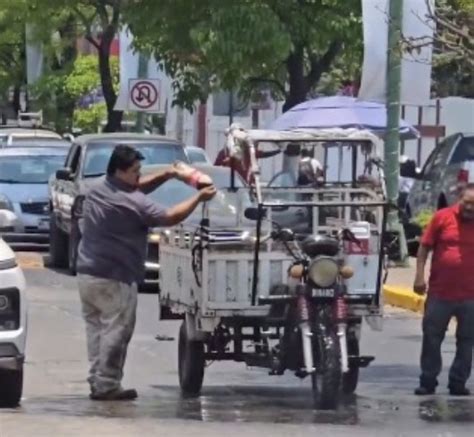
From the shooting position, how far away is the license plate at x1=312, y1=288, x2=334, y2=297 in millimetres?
12094

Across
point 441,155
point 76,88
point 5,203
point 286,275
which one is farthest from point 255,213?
point 76,88

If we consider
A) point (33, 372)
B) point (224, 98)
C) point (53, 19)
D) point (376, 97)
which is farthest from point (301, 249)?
point (53, 19)

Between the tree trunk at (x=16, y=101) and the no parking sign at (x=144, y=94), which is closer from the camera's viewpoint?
the no parking sign at (x=144, y=94)

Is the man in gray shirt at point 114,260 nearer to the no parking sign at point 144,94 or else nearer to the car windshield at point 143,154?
the car windshield at point 143,154

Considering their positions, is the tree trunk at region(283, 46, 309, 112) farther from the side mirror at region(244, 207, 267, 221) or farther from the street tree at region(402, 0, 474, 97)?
the side mirror at region(244, 207, 267, 221)

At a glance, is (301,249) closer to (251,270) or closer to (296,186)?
(251,270)

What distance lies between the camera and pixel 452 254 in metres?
13.3

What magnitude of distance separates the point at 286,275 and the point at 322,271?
0.40 metres

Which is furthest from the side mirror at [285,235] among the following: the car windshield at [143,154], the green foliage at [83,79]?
the green foliage at [83,79]

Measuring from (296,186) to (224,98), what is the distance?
24133 millimetres

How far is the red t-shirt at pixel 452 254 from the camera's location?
43.7 feet

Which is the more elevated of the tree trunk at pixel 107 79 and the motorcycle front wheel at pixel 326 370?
the tree trunk at pixel 107 79

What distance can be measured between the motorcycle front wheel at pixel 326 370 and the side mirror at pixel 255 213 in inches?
35.0

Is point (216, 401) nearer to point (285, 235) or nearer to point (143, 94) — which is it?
point (285, 235)
